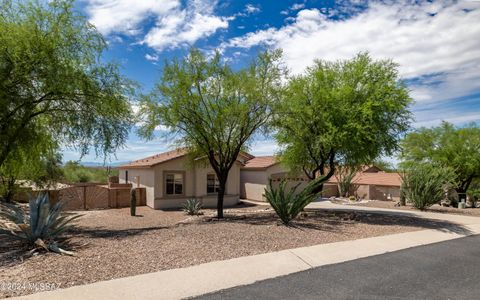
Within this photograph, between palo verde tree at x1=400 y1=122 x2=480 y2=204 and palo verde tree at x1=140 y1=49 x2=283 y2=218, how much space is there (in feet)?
54.3

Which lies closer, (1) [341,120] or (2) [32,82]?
(2) [32,82]

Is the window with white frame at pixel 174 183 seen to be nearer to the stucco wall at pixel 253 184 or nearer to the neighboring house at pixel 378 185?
the stucco wall at pixel 253 184

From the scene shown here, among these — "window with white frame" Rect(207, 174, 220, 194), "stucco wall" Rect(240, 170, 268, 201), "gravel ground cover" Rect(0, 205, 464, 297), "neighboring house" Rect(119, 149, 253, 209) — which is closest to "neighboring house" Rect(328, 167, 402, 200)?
"stucco wall" Rect(240, 170, 268, 201)

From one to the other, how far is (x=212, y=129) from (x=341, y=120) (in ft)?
18.2

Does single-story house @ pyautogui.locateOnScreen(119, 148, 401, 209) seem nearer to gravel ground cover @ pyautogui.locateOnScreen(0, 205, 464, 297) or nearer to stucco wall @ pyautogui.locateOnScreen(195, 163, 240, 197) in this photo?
stucco wall @ pyautogui.locateOnScreen(195, 163, 240, 197)

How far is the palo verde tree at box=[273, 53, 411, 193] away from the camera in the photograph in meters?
14.1

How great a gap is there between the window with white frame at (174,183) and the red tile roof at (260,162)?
6.65 meters

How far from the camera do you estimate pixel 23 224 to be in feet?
24.6

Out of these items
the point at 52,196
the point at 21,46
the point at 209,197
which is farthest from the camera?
the point at 209,197

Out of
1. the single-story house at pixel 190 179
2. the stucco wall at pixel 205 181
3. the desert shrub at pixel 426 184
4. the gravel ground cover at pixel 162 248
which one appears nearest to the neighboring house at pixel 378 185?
the single-story house at pixel 190 179

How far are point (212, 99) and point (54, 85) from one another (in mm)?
6046

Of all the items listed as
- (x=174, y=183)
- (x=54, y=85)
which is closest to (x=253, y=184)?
(x=174, y=183)

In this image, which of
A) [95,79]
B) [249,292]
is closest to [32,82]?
[95,79]

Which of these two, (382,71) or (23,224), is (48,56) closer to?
(23,224)
